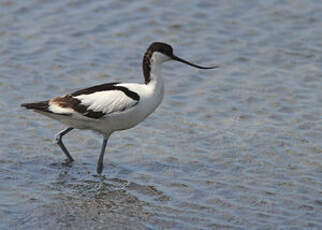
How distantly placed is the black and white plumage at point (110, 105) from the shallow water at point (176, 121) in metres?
0.44

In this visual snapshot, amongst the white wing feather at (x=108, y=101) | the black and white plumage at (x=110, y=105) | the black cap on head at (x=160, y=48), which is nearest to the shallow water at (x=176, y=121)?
the black and white plumage at (x=110, y=105)

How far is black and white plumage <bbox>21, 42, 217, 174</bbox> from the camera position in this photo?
8266 mm

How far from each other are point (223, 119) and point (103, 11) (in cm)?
443

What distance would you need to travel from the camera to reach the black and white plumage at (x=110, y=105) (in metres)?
8.27

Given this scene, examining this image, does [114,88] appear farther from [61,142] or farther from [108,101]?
[61,142]

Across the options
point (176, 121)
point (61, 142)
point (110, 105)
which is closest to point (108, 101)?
point (110, 105)

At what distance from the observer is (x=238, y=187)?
7812 millimetres

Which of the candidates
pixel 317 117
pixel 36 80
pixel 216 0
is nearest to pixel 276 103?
pixel 317 117

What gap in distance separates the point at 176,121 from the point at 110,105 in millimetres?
1508

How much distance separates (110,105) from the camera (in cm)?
828

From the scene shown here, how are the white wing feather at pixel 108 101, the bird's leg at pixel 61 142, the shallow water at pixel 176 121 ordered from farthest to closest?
1. the bird's leg at pixel 61 142
2. the white wing feather at pixel 108 101
3. the shallow water at pixel 176 121

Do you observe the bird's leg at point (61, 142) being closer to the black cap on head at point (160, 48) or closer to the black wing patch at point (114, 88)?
the black wing patch at point (114, 88)

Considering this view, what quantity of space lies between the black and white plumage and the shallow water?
1.45ft

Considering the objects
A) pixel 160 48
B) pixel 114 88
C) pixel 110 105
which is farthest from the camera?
pixel 160 48
